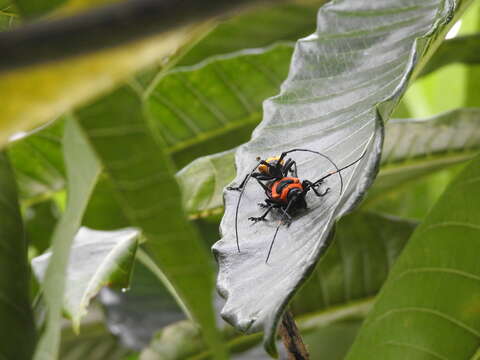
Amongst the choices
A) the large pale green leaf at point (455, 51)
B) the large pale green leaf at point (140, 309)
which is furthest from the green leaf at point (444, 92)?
the large pale green leaf at point (140, 309)

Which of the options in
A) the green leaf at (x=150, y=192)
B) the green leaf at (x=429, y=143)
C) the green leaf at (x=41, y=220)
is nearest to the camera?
the green leaf at (x=150, y=192)

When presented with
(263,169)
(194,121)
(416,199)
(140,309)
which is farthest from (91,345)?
(263,169)

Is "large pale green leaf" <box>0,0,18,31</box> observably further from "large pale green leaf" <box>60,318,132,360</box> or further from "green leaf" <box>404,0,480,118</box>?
"green leaf" <box>404,0,480,118</box>

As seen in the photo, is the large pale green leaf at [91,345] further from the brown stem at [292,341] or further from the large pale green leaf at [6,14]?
the brown stem at [292,341]

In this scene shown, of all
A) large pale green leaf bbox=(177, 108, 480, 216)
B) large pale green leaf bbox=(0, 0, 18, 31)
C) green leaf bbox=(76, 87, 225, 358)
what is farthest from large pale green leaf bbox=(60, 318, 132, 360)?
green leaf bbox=(76, 87, 225, 358)

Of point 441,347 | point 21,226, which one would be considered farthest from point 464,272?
point 21,226

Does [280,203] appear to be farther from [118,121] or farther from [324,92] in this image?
[118,121]

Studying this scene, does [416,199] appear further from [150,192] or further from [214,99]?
[150,192]
